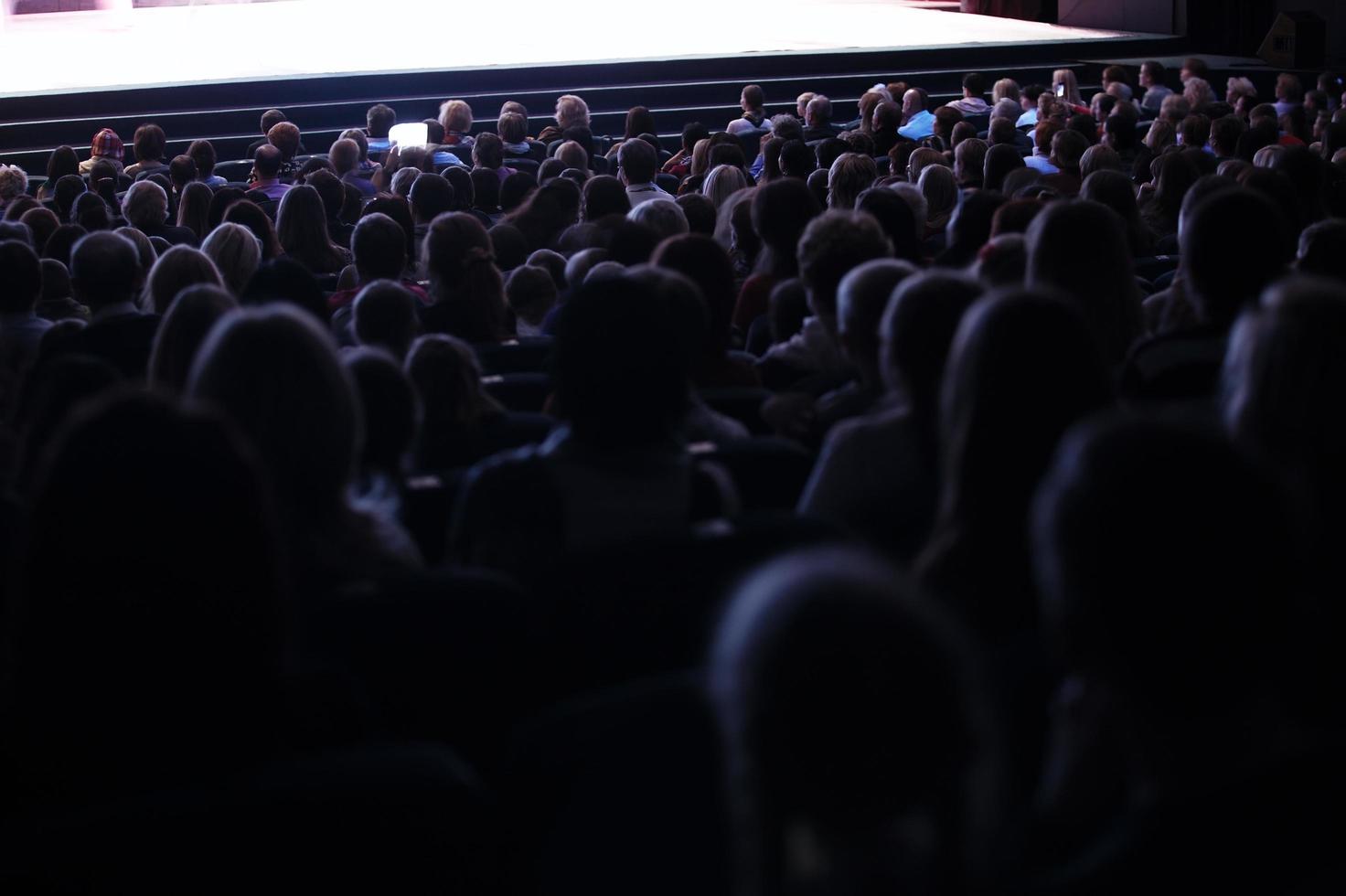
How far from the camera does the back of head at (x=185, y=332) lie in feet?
10.5

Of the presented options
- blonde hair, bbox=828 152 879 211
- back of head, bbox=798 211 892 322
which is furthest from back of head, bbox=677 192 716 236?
back of head, bbox=798 211 892 322

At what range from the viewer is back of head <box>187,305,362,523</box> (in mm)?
2037

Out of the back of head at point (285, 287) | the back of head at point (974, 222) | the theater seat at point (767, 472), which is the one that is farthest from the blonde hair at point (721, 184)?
the theater seat at point (767, 472)

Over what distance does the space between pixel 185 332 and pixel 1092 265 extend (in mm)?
2051

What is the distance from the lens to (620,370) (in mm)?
2350

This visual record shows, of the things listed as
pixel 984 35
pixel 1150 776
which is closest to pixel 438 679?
pixel 1150 776

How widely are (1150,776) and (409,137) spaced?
32.3 feet

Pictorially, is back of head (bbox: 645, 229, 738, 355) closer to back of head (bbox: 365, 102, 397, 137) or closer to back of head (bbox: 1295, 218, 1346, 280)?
back of head (bbox: 1295, 218, 1346, 280)

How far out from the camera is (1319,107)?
1094cm

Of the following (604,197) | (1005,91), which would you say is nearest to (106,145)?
(604,197)

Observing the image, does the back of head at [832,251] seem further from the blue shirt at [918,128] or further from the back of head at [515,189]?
the blue shirt at [918,128]

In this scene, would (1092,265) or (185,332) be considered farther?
(1092,265)

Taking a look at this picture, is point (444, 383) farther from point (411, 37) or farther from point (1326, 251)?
point (411, 37)

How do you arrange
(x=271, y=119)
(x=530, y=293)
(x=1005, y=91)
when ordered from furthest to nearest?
(x=1005, y=91) < (x=271, y=119) < (x=530, y=293)
